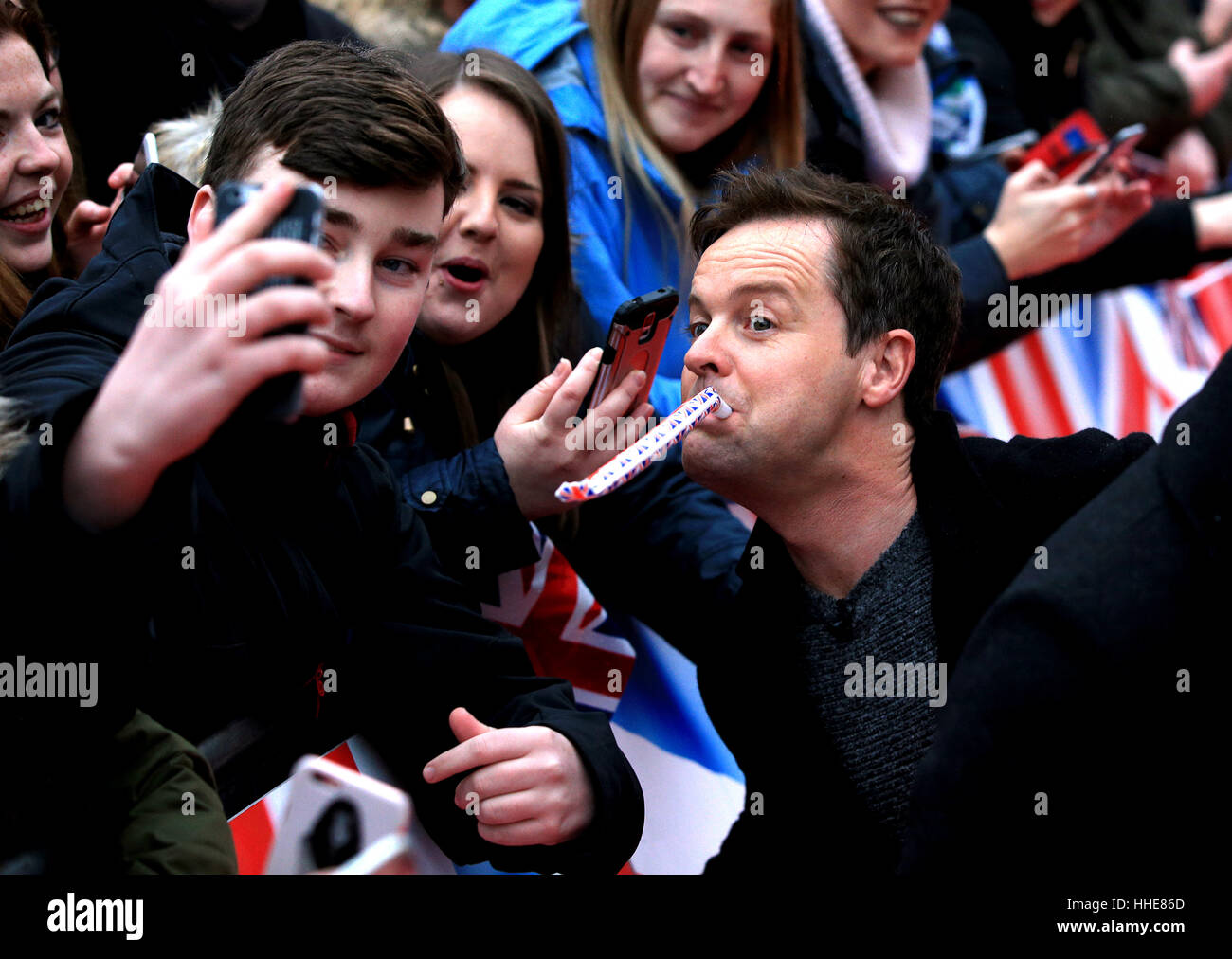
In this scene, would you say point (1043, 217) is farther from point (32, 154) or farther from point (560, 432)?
point (32, 154)

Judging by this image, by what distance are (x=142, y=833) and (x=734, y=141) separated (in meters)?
2.28

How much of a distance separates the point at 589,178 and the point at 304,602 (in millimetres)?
1510

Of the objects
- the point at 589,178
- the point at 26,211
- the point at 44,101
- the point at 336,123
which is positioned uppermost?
the point at 589,178

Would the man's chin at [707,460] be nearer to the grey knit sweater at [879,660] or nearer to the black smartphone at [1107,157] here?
the grey knit sweater at [879,660]

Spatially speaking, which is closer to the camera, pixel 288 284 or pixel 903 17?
pixel 288 284

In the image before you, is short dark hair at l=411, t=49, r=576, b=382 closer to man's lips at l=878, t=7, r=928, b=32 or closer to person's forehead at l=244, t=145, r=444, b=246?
person's forehead at l=244, t=145, r=444, b=246

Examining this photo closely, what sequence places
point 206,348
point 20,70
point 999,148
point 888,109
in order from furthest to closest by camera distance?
1. point 999,148
2. point 888,109
3. point 20,70
4. point 206,348

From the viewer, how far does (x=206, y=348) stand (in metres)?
1.27

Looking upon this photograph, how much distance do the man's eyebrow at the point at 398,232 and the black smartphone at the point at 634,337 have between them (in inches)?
17.7

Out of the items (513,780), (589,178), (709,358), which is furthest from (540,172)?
(513,780)

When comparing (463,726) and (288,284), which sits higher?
(288,284)

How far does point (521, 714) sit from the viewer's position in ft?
6.81

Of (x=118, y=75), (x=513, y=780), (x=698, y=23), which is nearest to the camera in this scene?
(x=513, y=780)
